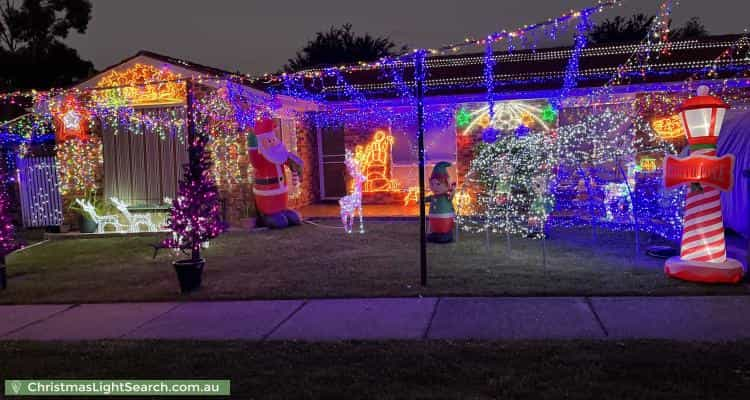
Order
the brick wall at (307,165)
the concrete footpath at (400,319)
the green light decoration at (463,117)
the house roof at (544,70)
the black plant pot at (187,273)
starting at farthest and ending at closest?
the brick wall at (307,165), the green light decoration at (463,117), the house roof at (544,70), the black plant pot at (187,273), the concrete footpath at (400,319)

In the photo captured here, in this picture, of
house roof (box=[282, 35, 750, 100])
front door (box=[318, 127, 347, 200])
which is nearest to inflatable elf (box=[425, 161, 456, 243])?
house roof (box=[282, 35, 750, 100])

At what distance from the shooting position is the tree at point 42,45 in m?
23.4

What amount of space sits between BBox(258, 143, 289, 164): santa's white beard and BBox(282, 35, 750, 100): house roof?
2729 millimetres

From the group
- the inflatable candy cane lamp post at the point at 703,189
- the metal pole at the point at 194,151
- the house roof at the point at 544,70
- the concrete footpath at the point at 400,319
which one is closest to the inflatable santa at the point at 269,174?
the house roof at the point at 544,70

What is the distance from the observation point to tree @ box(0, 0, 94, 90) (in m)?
23.4

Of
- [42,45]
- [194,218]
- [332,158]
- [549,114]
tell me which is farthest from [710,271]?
[42,45]

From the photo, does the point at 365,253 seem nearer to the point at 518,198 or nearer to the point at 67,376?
the point at 518,198

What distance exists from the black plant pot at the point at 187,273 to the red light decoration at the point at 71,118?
7086 mm

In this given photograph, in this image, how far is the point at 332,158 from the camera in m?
16.5

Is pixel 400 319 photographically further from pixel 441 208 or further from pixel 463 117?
pixel 463 117

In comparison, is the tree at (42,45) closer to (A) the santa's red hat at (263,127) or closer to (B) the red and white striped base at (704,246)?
(A) the santa's red hat at (263,127)

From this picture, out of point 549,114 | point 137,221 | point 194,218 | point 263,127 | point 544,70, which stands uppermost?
point 544,70

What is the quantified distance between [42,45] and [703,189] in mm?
25257

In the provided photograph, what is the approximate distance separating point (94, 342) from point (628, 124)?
1161 centimetres
